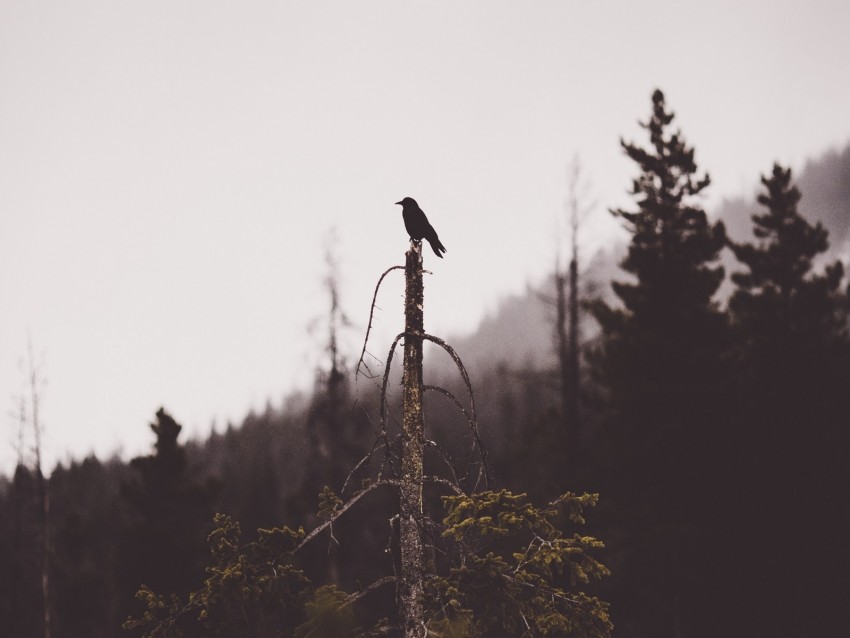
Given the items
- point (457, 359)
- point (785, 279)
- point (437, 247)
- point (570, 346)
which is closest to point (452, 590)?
point (457, 359)

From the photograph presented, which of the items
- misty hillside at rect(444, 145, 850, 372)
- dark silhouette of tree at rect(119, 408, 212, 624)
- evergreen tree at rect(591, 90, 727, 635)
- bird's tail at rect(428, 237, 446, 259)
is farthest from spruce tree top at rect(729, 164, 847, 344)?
misty hillside at rect(444, 145, 850, 372)

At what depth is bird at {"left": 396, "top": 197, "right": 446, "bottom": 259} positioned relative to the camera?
17.0 feet

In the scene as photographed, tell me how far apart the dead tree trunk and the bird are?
0.13 m

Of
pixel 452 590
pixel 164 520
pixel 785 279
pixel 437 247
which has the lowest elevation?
pixel 164 520

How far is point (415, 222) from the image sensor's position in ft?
17.0

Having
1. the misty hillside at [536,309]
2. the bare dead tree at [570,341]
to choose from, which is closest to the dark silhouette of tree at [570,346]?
the bare dead tree at [570,341]

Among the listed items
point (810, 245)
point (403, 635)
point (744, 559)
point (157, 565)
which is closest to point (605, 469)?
point (744, 559)

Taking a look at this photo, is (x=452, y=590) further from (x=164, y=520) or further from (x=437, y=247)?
(x=164, y=520)

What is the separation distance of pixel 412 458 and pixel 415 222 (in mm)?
2243

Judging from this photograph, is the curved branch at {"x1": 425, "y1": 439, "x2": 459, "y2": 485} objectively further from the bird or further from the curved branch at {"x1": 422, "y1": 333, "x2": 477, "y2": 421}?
the bird

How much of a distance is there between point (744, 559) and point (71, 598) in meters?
30.8

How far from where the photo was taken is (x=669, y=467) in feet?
43.7

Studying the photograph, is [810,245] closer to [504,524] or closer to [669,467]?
[669,467]

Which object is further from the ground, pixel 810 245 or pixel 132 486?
pixel 810 245
